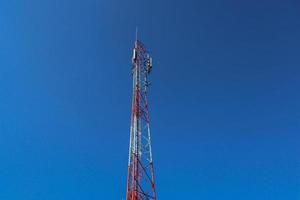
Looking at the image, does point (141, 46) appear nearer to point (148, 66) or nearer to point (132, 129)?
point (148, 66)

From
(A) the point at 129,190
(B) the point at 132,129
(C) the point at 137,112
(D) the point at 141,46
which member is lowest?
(A) the point at 129,190

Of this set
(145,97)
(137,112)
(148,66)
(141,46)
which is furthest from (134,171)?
(141,46)

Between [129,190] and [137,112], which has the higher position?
[137,112]

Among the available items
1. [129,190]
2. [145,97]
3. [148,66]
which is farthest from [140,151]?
[148,66]

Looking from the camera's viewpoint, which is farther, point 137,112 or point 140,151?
point 137,112

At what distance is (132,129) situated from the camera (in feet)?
139

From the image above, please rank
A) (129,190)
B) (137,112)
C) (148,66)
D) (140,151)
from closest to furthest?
1. (129,190)
2. (140,151)
3. (137,112)
4. (148,66)

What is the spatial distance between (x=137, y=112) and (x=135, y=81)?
4898 millimetres

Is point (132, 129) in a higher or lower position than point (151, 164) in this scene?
higher

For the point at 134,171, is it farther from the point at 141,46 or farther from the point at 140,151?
the point at 141,46

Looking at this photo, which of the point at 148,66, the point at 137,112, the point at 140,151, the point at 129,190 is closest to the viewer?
the point at 129,190

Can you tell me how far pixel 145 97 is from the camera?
1834 inches

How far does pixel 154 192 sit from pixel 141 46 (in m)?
21.8

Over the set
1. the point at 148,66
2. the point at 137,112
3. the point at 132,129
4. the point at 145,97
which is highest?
the point at 148,66
